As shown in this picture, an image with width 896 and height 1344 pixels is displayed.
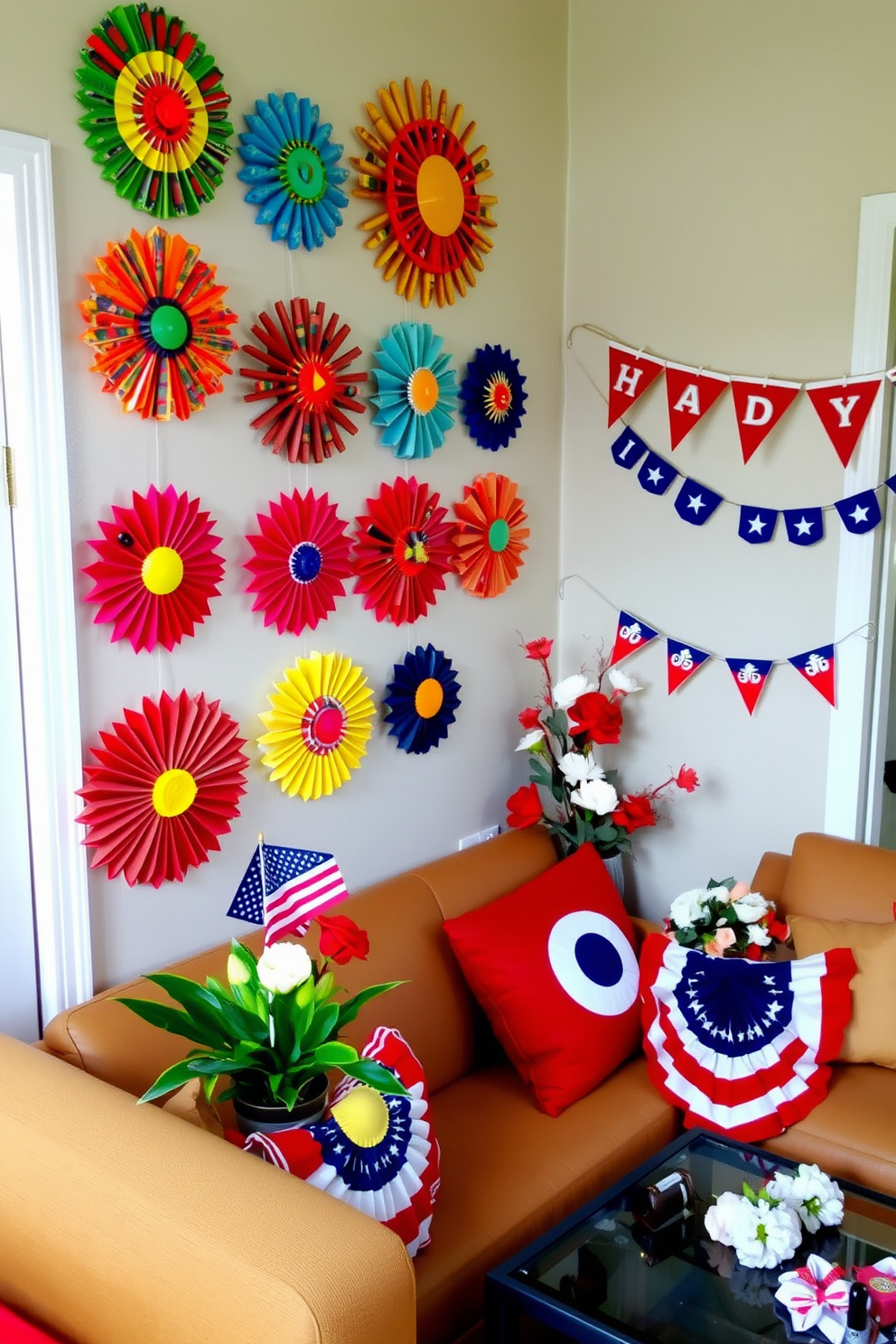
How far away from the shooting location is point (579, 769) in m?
2.90

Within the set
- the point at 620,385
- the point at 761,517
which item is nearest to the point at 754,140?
the point at 620,385

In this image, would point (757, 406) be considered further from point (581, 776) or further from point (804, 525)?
point (581, 776)

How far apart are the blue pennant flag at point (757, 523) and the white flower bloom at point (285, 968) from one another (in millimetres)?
1707

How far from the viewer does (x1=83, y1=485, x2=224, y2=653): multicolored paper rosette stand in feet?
6.62

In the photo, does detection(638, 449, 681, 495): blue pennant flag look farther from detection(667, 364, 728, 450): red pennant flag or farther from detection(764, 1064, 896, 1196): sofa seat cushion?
detection(764, 1064, 896, 1196): sofa seat cushion

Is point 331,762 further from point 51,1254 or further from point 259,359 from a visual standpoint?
point 51,1254

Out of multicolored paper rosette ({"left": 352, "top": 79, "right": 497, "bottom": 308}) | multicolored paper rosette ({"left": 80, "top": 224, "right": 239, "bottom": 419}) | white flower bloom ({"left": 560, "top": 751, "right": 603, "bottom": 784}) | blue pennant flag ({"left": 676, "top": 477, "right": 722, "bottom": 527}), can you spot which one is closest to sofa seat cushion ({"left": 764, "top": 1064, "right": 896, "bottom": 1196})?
white flower bloom ({"left": 560, "top": 751, "right": 603, "bottom": 784})

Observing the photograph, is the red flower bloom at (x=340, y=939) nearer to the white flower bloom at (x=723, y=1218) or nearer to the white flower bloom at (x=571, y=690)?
the white flower bloom at (x=723, y=1218)

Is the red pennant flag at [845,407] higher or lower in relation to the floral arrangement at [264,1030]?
higher

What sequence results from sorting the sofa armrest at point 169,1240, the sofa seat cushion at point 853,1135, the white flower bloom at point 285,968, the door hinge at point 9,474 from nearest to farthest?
the sofa armrest at point 169,1240 → the white flower bloom at point 285,968 → the door hinge at point 9,474 → the sofa seat cushion at point 853,1135

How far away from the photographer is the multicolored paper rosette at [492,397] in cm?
283

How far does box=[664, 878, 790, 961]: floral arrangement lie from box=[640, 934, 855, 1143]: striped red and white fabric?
2.8 inches

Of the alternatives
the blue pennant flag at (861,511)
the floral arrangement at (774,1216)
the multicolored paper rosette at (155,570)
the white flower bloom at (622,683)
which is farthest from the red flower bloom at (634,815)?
the multicolored paper rosette at (155,570)

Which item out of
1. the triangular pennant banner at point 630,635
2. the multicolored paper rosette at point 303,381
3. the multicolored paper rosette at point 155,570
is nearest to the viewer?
the multicolored paper rosette at point 155,570
